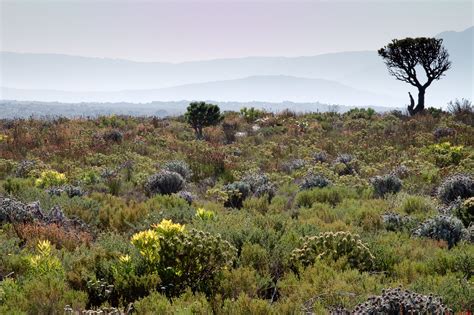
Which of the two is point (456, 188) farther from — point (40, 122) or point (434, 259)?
point (40, 122)

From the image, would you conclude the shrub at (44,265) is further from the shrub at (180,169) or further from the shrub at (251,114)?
the shrub at (251,114)

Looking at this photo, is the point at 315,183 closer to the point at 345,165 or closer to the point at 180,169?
the point at 345,165

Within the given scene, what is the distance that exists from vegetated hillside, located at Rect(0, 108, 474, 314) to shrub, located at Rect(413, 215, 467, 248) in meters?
0.02

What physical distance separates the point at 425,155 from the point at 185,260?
14.3 metres

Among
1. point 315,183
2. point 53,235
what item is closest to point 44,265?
point 53,235

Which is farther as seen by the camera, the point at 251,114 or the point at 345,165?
the point at 251,114

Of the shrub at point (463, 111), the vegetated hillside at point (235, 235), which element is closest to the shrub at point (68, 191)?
the vegetated hillside at point (235, 235)

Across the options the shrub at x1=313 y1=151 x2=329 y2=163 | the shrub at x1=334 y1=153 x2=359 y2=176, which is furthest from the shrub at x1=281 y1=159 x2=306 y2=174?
the shrub at x1=334 y1=153 x2=359 y2=176

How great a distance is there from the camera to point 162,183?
39.9 ft

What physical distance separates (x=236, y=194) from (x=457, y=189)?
17.8ft

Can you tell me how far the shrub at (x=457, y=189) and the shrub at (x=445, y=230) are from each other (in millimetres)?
3175

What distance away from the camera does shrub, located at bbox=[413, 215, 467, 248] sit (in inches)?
292

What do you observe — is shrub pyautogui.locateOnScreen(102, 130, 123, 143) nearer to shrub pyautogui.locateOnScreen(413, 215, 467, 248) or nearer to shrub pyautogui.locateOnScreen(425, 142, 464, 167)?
shrub pyautogui.locateOnScreen(425, 142, 464, 167)

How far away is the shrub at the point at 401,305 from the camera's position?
409 cm
